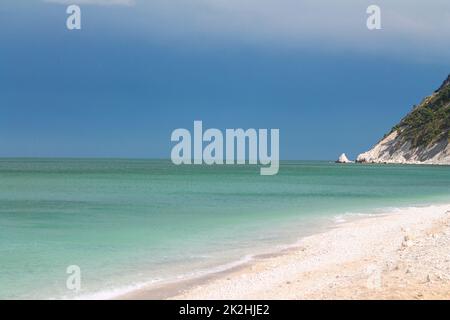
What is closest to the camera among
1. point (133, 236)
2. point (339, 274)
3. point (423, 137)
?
point (339, 274)

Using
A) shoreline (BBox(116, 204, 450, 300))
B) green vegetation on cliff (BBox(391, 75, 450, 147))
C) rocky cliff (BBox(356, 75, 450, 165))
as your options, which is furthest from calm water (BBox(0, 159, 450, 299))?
rocky cliff (BBox(356, 75, 450, 165))

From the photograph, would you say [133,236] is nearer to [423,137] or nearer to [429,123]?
[423,137]

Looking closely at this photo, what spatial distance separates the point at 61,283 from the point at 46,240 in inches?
340

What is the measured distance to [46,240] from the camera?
2291 cm

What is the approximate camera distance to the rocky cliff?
518ft

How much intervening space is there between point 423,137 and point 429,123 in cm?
453

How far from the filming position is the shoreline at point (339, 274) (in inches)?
457

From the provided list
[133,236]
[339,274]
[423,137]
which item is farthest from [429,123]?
[339,274]

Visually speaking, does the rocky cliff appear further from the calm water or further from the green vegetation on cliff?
the calm water

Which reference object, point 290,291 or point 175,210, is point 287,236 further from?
point 175,210

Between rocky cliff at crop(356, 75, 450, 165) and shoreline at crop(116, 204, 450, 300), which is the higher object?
rocky cliff at crop(356, 75, 450, 165)

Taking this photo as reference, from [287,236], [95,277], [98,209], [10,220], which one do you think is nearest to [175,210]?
[98,209]

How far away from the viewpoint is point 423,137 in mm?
164000
